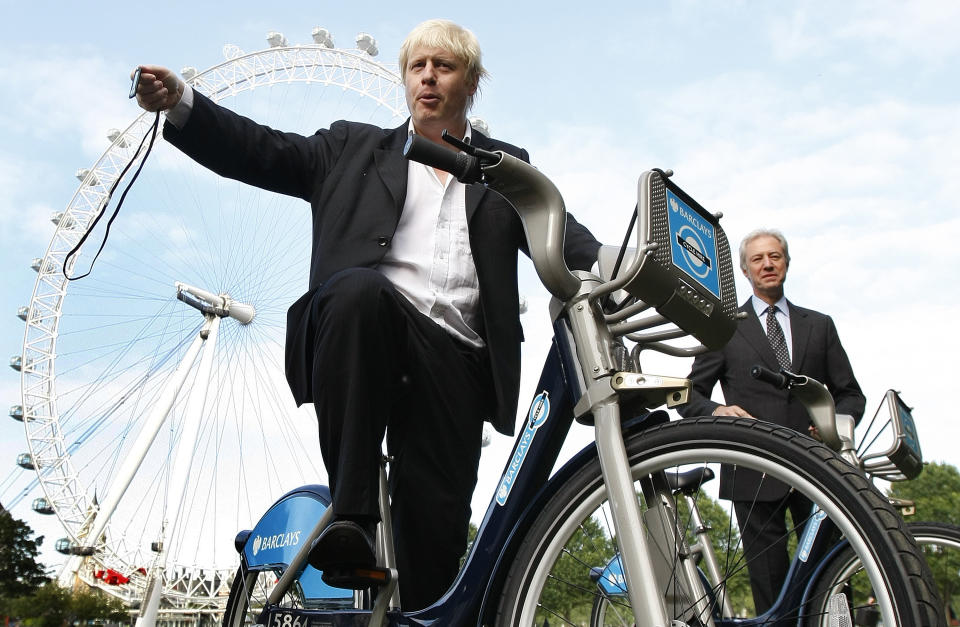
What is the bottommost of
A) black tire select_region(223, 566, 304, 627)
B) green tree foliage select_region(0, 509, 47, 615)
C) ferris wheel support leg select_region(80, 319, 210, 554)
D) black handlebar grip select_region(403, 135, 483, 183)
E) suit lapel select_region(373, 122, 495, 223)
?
black tire select_region(223, 566, 304, 627)

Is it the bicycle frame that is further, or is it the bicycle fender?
the bicycle fender

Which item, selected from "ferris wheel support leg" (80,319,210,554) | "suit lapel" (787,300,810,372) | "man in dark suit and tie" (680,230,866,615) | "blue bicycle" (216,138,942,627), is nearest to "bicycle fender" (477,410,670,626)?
"blue bicycle" (216,138,942,627)

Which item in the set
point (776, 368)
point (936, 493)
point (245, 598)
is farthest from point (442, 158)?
point (936, 493)

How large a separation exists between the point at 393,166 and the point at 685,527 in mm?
1254

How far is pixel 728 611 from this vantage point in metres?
3.05

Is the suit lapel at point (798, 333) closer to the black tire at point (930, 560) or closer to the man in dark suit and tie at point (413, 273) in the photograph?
the black tire at point (930, 560)

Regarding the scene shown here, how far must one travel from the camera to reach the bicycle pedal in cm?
186

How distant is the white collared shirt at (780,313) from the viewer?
4.07m

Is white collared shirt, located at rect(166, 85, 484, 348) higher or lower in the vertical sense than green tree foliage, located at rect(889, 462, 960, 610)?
lower

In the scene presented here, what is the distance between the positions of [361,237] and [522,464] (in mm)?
771

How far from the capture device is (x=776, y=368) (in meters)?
3.89

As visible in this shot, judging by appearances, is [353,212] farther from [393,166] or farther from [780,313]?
[780,313]

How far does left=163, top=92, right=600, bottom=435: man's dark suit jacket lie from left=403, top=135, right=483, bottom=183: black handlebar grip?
548 millimetres

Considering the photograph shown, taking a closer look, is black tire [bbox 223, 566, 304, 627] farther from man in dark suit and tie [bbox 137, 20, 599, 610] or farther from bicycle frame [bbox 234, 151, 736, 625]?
bicycle frame [bbox 234, 151, 736, 625]
